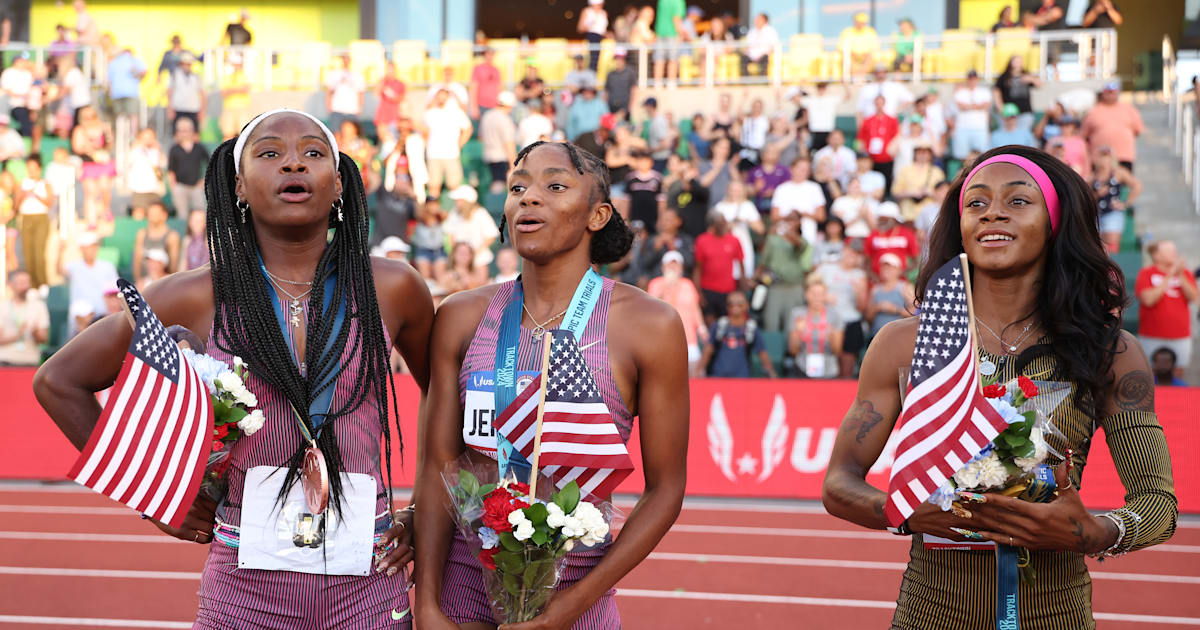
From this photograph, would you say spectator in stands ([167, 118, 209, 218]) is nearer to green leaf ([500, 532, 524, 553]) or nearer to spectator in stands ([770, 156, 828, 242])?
spectator in stands ([770, 156, 828, 242])


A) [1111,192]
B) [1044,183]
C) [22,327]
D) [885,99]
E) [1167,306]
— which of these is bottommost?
[22,327]

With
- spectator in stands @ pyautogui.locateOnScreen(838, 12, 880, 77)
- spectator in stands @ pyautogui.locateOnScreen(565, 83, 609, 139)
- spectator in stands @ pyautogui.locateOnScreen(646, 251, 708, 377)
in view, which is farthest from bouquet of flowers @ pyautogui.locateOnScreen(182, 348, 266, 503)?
spectator in stands @ pyautogui.locateOnScreen(838, 12, 880, 77)

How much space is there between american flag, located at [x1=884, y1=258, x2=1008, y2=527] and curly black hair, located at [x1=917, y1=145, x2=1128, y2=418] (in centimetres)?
31

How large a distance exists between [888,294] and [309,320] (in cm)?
872

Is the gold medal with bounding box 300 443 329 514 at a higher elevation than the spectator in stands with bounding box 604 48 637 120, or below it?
below

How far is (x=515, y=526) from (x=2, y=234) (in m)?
13.5

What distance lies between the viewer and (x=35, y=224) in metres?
14.4

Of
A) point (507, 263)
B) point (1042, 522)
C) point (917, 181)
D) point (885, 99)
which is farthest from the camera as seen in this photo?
point (885, 99)

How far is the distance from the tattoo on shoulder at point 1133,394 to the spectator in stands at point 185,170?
13.4m

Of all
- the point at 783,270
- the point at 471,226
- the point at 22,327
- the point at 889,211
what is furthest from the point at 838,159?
the point at 22,327

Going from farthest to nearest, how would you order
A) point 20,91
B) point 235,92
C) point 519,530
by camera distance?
1. point 235,92
2. point 20,91
3. point 519,530

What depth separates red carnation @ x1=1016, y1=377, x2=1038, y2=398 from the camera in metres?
2.64

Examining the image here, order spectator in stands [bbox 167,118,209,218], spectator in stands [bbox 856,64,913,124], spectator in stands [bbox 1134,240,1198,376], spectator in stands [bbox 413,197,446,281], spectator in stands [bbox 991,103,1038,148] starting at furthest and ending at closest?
spectator in stands [bbox 167,118,209,218], spectator in stands [bbox 856,64,913,124], spectator in stands [bbox 991,103,1038,148], spectator in stands [bbox 413,197,446,281], spectator in stands [bbox 1134,240,1198,376]

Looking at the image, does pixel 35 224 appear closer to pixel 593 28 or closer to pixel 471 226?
pixel 471 226
